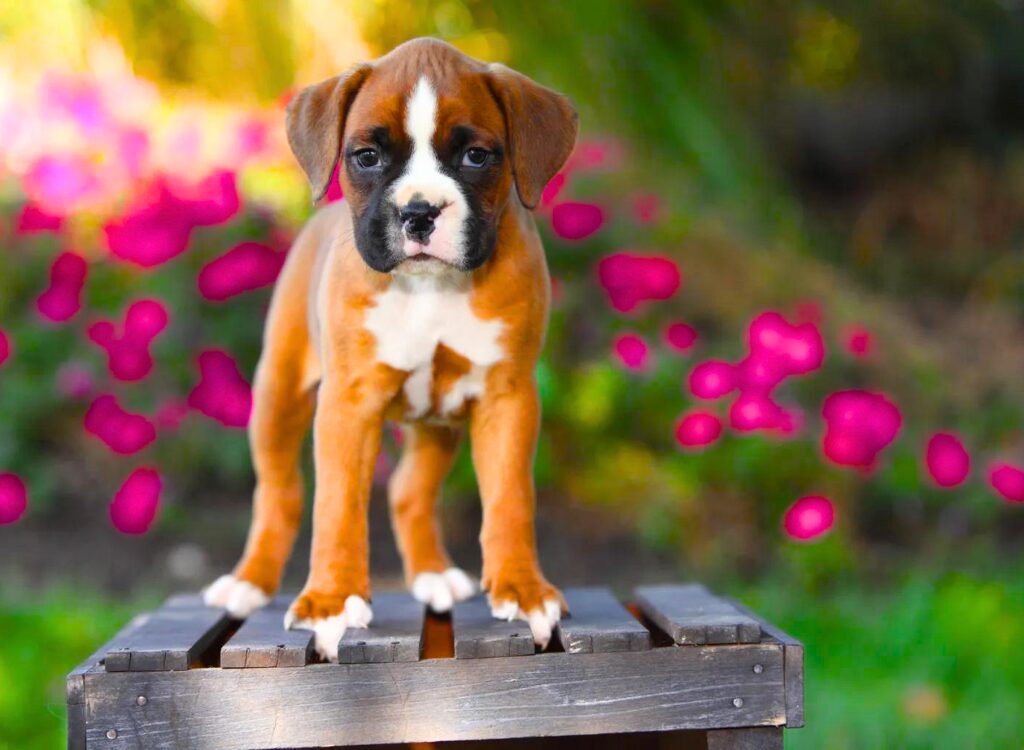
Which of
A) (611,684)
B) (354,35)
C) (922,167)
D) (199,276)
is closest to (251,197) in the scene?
(199,276)

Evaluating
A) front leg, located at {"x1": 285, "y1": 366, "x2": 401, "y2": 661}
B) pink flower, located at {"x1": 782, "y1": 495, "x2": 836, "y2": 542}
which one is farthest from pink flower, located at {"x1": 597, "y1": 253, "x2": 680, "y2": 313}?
front leg, located at {"x1": 285, "y1": 366, "x2": 401, "y2": 661}

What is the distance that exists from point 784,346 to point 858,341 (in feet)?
2.13

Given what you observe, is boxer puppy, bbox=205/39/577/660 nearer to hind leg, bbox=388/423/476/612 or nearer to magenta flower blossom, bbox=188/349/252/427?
hind leg, bbox=388/423/476/612

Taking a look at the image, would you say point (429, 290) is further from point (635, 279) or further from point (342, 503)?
point (635, 279)

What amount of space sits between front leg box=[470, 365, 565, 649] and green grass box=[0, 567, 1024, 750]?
1.52 metres

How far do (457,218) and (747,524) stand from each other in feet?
11.0

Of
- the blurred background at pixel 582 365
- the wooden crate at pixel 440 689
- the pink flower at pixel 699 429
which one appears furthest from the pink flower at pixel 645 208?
the wooden crate at pixel 440 689

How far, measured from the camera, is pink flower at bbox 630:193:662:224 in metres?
5.99

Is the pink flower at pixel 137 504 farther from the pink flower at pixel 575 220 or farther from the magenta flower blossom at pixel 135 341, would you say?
the pink flower at pixel 575 220

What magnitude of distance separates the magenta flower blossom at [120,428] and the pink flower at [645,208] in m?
2.55

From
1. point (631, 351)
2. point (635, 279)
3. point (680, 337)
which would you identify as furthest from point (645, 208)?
point (631, 351)

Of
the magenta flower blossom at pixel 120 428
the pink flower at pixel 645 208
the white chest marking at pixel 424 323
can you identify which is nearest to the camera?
the white chest marking at pixel 424 323

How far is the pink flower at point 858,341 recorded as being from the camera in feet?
17.2

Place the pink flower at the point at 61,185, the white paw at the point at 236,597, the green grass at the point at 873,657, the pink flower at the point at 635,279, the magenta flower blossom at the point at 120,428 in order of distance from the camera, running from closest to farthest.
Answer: the white paw at the point at 236,597
the green grass at the point at 873,657
the magenta flower blossom at the point at 120,428
the pink flower at the point at 635,279
the pink flower at the point at 61,185
